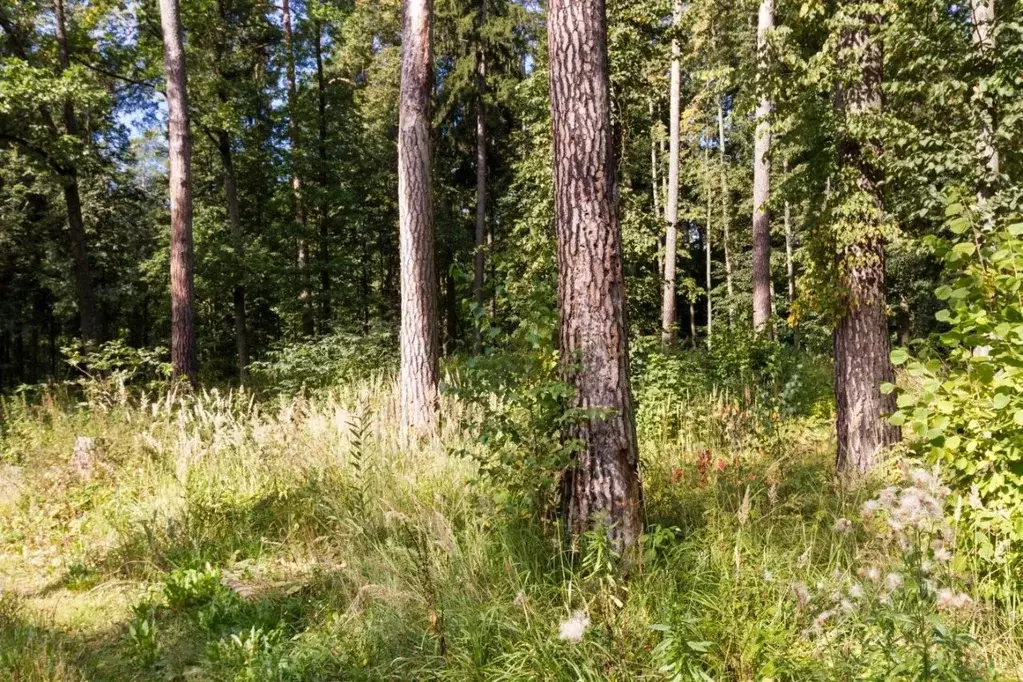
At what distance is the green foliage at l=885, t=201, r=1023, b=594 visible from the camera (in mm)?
2764

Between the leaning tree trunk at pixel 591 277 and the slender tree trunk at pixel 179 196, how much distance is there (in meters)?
7.54

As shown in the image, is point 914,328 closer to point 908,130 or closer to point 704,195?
point 704,195

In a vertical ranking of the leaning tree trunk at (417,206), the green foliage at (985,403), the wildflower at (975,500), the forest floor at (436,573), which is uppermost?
the leaning tree trunk at (417,206)

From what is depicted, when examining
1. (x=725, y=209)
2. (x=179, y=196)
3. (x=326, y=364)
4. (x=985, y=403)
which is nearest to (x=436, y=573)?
(x=985, y=403)

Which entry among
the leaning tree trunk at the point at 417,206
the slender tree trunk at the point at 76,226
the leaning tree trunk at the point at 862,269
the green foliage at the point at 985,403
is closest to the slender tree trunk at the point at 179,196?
the leaning tree trunk at the point at 417,206

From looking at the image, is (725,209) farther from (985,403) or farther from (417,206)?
(985,403)

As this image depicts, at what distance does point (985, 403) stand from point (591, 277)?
1.93m

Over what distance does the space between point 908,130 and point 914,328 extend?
16808 mm

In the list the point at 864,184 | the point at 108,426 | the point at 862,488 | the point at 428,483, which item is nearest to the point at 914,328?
the point at 864,184

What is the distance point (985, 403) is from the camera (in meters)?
2.90

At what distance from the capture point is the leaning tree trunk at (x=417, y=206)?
21.5ft

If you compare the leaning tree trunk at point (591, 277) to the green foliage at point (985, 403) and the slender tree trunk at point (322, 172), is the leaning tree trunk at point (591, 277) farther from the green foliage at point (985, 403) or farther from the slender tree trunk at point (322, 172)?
the slender tree trunk at point (322, 172)

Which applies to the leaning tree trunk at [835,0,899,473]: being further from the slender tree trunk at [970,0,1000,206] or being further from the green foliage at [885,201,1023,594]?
the green foliage at [885,201,1023,594]

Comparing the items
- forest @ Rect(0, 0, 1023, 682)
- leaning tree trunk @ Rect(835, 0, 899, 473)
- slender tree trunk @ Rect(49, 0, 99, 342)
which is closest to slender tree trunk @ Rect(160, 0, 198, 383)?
forest @ Rect(0, 0, 1023, 682)
